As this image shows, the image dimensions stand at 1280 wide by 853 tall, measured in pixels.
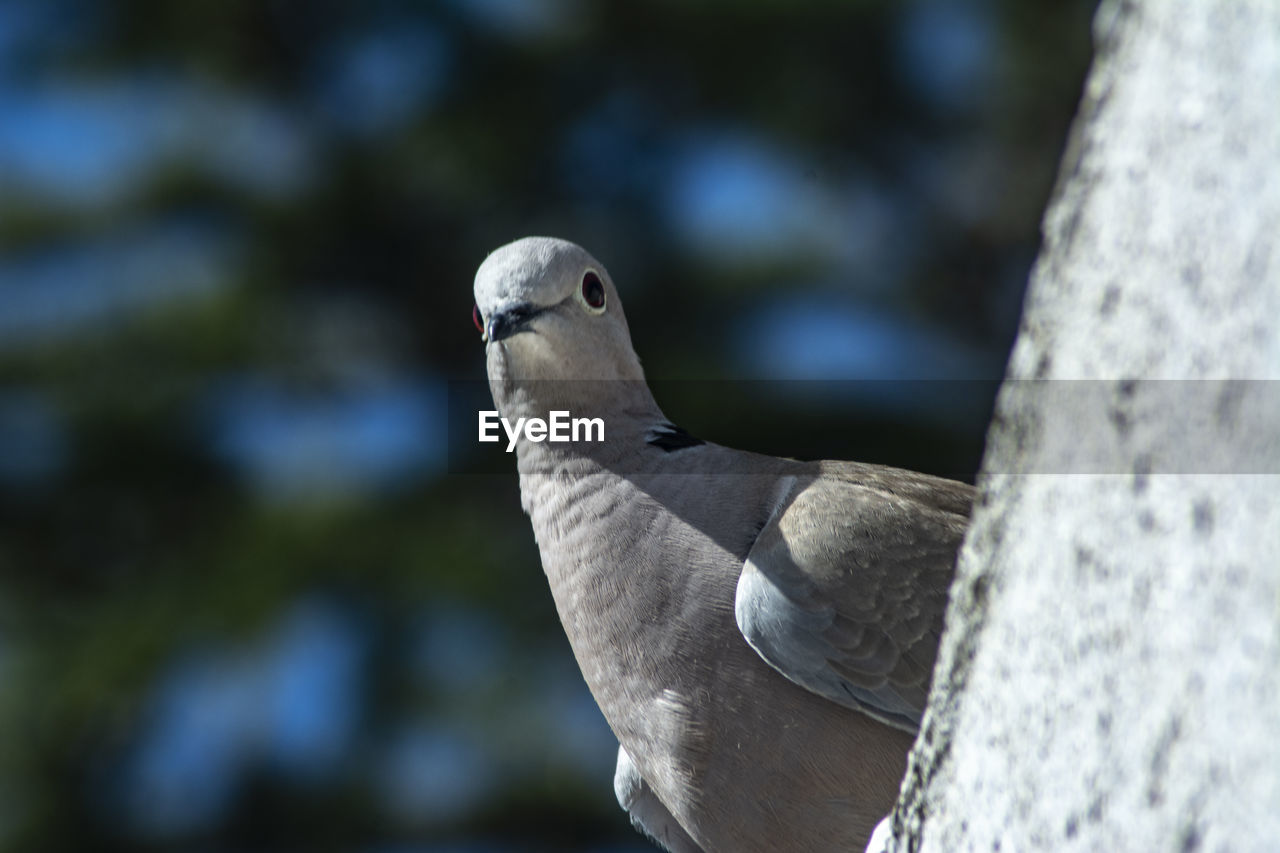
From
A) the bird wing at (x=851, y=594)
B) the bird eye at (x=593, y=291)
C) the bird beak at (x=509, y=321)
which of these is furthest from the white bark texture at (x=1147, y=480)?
the bird eye at (x=593, y=291)

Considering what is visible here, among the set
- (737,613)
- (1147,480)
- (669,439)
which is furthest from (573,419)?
(1147,480)

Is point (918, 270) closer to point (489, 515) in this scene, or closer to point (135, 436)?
point (489, 515)

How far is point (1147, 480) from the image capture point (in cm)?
84

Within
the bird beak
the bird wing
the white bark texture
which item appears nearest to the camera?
the white bark texture

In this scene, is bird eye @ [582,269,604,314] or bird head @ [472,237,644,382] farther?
bird eye @ [582,269,604,314]

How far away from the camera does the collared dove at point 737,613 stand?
1933mm

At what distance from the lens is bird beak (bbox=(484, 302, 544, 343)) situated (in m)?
2.17

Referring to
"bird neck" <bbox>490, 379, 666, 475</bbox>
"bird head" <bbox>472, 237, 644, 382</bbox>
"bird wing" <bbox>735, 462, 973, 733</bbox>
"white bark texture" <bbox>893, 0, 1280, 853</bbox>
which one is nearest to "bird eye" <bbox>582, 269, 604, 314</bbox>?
"bird head" <bbox>472, 237, 644, 382</bbox>

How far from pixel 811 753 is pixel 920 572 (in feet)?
1.00

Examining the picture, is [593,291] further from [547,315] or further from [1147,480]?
[1147,480]

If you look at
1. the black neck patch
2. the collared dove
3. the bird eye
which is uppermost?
the bird eye

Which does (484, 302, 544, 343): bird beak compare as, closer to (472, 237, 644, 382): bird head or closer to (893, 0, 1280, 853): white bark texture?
(472, 237, 644, 382): bird head

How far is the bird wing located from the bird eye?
0.44 metres

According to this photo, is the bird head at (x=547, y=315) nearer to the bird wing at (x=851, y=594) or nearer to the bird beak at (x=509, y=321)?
the bird beak at (x=509, y=321)
